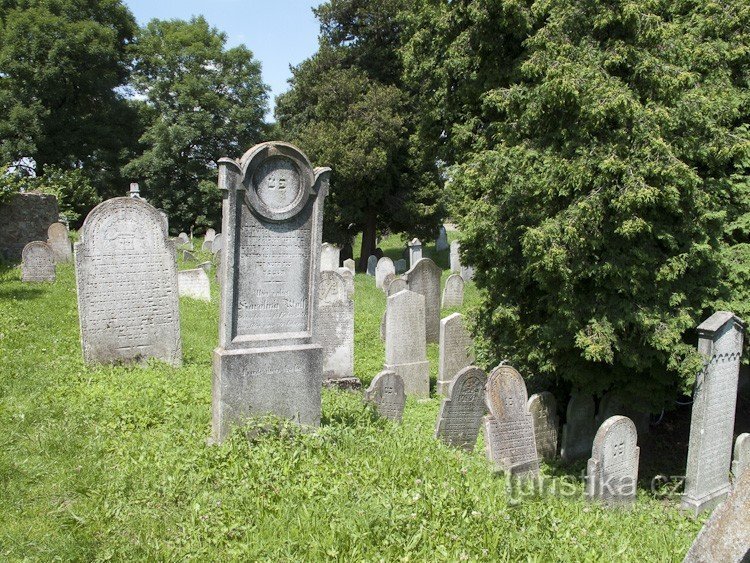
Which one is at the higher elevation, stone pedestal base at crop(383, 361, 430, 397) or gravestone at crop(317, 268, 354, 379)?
gravestone at crop(317, 268, 354, 379)

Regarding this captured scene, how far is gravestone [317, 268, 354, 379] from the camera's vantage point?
9.34 meters

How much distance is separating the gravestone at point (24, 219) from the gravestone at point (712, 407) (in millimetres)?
17678

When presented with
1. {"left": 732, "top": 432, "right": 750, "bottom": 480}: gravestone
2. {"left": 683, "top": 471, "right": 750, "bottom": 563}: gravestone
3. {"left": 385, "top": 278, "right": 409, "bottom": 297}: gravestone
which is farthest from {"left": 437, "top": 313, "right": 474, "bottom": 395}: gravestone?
{"left": 683, "top": 471, "right": 750, "bottom": 563}: gravestone

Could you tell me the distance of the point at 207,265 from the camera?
17.9 meters

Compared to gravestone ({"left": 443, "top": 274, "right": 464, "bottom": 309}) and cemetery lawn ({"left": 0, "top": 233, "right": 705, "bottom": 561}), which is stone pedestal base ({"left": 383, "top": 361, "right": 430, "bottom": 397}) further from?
gravestone ({"left": 443, "top": 274, "right": 464, "bottom": 309})

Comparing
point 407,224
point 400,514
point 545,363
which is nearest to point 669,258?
point 545,363

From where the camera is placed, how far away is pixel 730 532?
265cm

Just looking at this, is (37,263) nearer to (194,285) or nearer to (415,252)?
(194,285)

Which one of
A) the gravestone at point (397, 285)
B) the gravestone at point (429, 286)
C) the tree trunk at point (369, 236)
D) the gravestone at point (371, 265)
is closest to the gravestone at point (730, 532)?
the gravestone at point (429, 286)

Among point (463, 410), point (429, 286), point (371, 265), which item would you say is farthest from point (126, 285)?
point (371, 265)

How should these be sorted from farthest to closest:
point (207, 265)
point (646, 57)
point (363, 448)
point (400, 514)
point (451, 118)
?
point (207, 265) < point (451, 118) < point (646, 57) < point (363, 448) < point (400, 514)

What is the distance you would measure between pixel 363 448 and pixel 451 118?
10244mm

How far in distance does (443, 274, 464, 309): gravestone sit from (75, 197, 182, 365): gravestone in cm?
870

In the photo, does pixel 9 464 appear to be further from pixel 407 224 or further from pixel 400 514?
pixel 407 224
